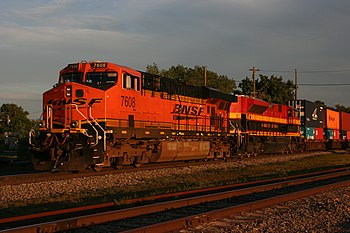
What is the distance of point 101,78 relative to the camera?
15.7 metres

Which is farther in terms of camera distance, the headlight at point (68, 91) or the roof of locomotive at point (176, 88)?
the roof of locomotive at point (176, 88)

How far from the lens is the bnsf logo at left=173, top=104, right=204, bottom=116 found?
19969 millimetres

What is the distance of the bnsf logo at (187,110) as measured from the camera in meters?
20.0

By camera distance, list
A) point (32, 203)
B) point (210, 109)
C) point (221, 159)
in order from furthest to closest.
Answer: point (221, 159), point (210, 109), point (32, 203)

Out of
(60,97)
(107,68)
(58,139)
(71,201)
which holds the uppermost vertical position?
(107,68)

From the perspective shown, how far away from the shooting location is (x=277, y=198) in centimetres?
967

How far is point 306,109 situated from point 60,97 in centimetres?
2604

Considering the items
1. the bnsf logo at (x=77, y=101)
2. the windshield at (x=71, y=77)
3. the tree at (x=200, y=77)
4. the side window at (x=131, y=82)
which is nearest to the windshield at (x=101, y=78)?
the windshield at (x=71, y=77)

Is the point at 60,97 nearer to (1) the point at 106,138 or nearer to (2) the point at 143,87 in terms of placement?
(1) the point at 106,138

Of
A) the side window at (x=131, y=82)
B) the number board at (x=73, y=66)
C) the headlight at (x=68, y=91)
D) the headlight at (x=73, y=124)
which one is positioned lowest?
the headlight at (x=73, y=124)

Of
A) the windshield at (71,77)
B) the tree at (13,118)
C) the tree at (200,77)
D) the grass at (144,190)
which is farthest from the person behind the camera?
the tree at (13,118)

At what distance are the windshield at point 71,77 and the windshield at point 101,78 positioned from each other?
0.30 metres

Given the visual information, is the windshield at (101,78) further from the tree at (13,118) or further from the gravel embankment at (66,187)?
the tree at (13,118)

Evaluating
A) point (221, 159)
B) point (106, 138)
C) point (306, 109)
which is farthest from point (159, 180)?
point (306, 109)
